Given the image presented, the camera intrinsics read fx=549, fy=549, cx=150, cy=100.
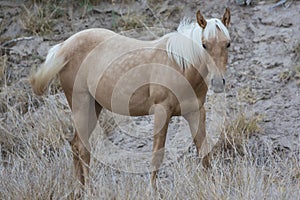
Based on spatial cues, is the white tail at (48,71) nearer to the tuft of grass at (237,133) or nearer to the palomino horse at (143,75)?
the palomino horse at (143,75)

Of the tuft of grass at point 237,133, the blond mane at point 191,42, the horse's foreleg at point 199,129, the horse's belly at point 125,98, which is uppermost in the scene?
the blond mane at point 191,42

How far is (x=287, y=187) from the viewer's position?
3.04 meters

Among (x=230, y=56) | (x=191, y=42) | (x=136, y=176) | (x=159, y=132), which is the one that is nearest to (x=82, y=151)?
(x=136, y=176)

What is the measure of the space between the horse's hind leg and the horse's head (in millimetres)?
1058

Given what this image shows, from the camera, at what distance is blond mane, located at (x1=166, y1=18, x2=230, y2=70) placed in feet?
10.2

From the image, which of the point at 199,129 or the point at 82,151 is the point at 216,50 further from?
the point at 82,151

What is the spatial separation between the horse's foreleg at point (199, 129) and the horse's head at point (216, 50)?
460 mm

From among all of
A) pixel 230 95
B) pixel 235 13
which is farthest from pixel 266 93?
pixel 235 13

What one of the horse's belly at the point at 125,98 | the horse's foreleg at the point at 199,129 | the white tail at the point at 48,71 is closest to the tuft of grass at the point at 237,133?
the horse's foreleg at the point at 199,129

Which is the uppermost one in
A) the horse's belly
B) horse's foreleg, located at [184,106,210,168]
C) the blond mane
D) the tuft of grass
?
the blond mane

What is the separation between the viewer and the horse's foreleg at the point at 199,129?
349 centimetres

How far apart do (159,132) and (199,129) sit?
284 mm

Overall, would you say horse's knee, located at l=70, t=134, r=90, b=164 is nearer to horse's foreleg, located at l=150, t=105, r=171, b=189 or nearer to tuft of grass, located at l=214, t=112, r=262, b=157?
horse's foreleg, located at l=150, t=105, r=171, b=189

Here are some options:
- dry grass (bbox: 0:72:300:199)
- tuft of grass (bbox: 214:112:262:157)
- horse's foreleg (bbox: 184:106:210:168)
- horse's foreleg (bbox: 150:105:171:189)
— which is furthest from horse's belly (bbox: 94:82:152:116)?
tuft of grass (bbox: 214:112:262:157)
